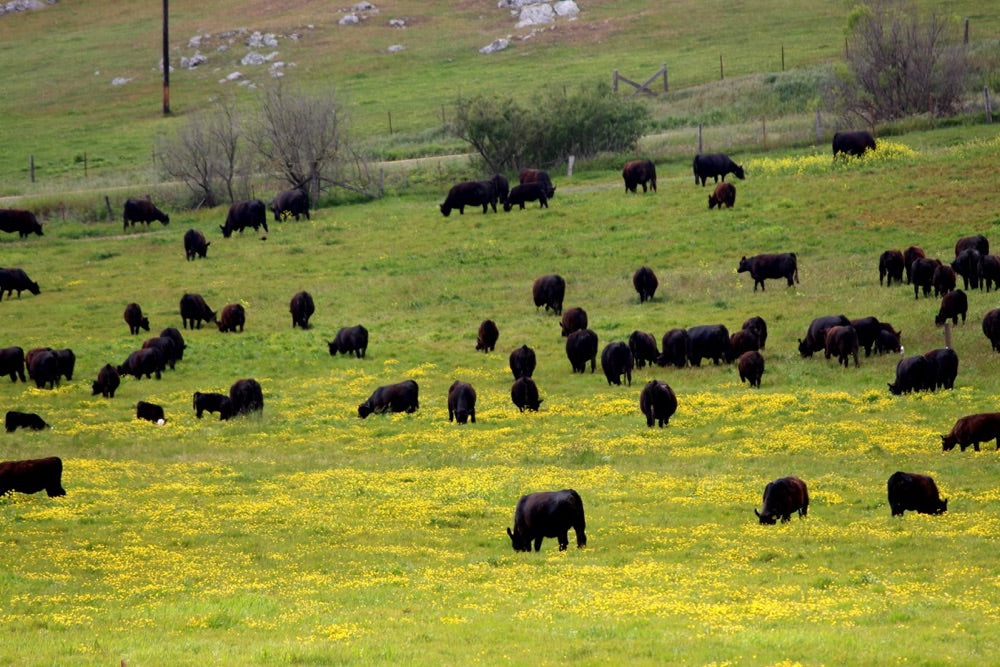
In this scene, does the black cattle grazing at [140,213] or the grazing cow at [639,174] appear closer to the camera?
the grazing cow at [639,174]

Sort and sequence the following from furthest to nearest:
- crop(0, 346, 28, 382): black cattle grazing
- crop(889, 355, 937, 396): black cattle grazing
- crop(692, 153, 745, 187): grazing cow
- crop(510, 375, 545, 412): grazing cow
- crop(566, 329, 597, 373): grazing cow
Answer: crop(692, 153, 745, 187): grazing cow → crop(0, 346, 28, 382): black cattle grazing → crop(566, 329, 597, 373): grazing cow → crop(510, 375, 545, 412): grazing cow → crop(889, 355, 937, 396): black cattle grazing

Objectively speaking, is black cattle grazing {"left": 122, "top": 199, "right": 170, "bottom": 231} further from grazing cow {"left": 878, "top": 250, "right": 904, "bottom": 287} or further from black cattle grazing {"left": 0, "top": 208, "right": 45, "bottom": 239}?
grazing cow {"left": 878, "top": 250, "right": 904, "bottom": 287}

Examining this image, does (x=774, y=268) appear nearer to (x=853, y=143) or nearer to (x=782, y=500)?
(x=853, y=143)

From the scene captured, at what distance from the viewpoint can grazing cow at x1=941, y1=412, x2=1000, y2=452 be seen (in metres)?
23.4

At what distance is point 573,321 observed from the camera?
37.4 meters

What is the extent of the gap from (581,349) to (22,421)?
523 inches

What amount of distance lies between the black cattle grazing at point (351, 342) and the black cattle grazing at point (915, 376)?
1491cm

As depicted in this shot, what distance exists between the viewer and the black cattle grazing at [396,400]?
101 ft

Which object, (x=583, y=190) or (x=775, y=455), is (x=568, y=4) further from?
(x=775, y=455)

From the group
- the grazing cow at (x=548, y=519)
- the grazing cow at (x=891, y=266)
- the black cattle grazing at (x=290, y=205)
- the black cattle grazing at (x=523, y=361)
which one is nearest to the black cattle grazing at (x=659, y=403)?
the black cattle grazing at (x=523, y=361)

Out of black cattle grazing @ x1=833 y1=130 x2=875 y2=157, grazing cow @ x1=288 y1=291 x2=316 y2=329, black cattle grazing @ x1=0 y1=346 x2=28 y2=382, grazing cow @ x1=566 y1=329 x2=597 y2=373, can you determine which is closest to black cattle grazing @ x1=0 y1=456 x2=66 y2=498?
black cattle grazing @ x1=0 y1=346 x2=28 y2=382

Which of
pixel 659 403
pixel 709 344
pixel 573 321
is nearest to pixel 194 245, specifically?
pixel 573 321

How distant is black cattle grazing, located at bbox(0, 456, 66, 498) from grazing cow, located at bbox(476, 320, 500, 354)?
617 inches

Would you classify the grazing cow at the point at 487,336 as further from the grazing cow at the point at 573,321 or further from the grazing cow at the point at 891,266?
the grazing cow at the point at 891,266
